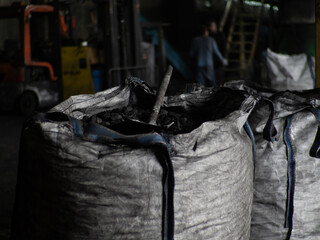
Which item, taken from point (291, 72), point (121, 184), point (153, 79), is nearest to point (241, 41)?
point (153, 79)

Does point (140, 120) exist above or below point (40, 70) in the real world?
above

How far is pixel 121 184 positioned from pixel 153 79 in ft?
25.5

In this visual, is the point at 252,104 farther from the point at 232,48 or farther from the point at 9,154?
the point at 232,48

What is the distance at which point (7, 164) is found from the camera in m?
4.55

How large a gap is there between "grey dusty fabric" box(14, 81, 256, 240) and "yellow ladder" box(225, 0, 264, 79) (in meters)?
9.35

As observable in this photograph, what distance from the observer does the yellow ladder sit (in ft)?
36.6

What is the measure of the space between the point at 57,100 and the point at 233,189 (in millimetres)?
6697

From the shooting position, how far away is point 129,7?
7.17 meters

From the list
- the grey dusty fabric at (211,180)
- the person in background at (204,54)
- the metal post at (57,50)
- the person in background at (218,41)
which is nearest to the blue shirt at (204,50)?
the person in background at (204,54)

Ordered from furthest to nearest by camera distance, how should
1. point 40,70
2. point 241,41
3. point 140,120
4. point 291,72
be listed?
point 241,41
point 40,70
point 291,72
point 140,120

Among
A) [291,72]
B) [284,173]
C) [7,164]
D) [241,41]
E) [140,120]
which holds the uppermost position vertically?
[140,120]

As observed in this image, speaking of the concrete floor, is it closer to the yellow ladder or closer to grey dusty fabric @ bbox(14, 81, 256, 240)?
grey dusty fabric @ bbox(14, 81, 256, 240)

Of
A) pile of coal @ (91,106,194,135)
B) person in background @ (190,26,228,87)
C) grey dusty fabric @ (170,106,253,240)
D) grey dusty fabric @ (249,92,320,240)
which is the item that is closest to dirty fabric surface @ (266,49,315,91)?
grey dusty fabric @ (249,92,320,240)

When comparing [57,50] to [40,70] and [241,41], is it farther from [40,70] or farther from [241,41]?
[241,41]
